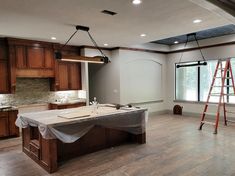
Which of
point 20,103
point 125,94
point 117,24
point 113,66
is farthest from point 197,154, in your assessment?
point 20,103

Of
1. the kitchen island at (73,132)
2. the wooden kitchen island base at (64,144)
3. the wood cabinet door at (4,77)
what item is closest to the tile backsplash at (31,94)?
the wood cabinet door at (4,77)

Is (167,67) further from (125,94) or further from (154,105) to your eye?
(125,94)

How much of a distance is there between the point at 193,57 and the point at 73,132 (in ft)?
19.3

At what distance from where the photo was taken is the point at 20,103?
5730 mm

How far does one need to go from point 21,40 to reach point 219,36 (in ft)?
21.0

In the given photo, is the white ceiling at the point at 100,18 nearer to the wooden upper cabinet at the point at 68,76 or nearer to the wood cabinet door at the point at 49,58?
the wood cabinet door at the point at 49,58

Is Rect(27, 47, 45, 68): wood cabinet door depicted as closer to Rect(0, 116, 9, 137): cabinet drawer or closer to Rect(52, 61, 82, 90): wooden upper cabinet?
Rect(52, 61, 82, 90): wooden upper cabinet

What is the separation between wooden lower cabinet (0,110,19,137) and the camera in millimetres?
4992

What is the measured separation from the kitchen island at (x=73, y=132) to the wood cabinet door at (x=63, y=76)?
229cm

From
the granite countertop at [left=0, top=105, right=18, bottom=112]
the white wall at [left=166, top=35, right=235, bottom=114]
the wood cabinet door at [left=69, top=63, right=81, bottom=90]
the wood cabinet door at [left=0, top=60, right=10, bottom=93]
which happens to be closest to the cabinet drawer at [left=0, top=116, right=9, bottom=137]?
the granite countertop at [left=0, top=105, right=18, bottom=112]

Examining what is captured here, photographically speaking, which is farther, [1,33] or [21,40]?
[21,40]

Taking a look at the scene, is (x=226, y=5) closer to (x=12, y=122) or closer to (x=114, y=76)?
(x=114, y=76)

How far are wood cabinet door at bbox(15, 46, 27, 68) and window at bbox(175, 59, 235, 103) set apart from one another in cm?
590

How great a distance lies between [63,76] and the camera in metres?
6.28
